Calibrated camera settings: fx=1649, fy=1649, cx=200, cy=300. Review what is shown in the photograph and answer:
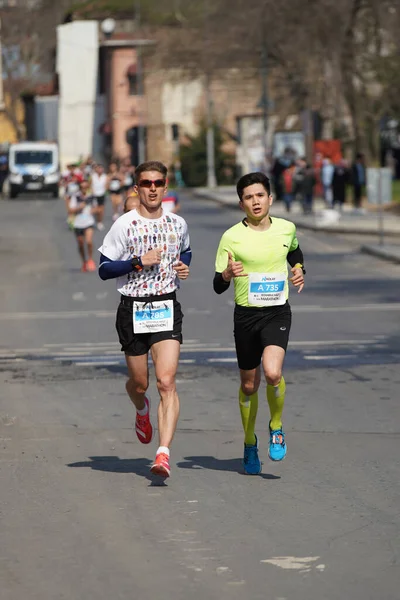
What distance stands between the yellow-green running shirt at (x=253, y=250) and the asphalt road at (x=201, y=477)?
1.13 meters

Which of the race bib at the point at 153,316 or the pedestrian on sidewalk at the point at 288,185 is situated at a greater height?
the race bib at the point at 153,316

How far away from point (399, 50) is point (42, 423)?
1731 inches

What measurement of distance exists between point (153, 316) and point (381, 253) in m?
21.4

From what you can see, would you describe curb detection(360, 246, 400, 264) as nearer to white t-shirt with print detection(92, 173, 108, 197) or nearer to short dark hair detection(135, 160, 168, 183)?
white t-shirt with print detection(92, 173, 108, 197)

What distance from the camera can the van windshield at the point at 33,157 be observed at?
69.9 m

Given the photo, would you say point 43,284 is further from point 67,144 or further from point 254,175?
point 67,144

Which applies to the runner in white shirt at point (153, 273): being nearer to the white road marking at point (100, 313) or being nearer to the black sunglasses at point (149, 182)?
the black sunglasses at point (149, 182)

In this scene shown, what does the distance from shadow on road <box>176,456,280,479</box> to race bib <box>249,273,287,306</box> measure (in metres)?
1.00

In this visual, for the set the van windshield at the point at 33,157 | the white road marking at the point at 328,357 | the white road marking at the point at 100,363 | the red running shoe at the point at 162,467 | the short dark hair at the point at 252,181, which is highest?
the short dark hair at the point at 252,181

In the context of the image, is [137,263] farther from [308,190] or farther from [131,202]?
[308,190]

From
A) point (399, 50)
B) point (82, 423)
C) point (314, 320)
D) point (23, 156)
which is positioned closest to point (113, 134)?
point (23, 156)

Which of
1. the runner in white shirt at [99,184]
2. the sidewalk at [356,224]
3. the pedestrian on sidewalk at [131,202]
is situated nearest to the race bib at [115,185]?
the sidewalk at [356,224]

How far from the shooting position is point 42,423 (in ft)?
37.5

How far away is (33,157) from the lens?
70.3m
